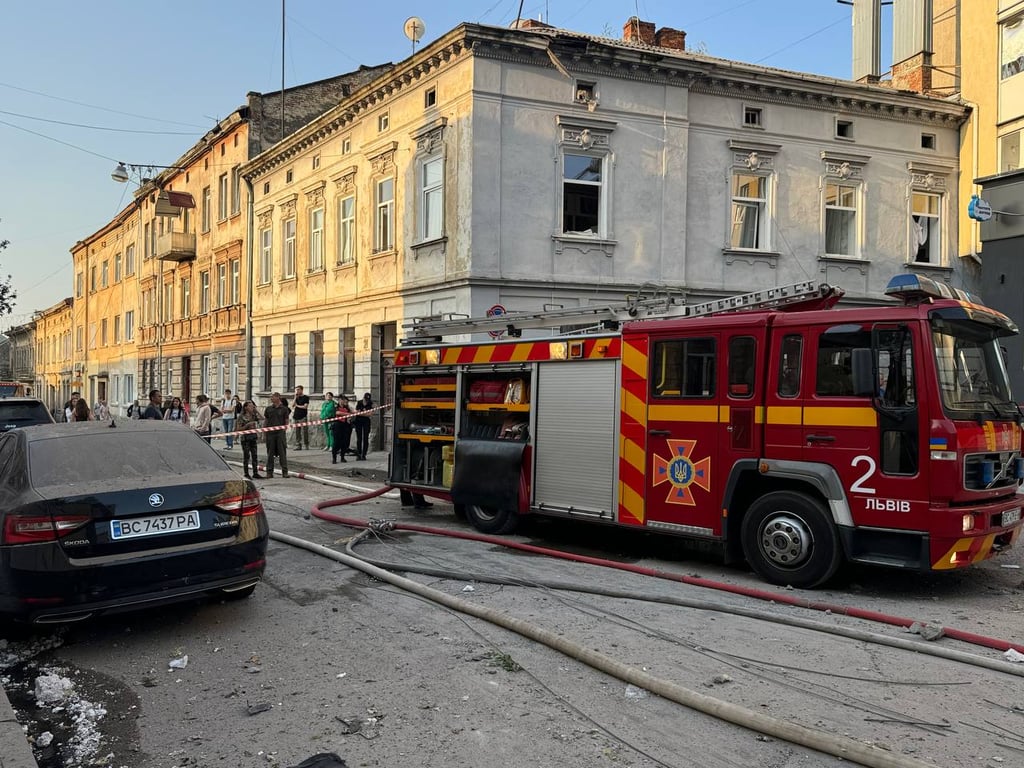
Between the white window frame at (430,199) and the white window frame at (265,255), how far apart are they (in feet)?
34.6

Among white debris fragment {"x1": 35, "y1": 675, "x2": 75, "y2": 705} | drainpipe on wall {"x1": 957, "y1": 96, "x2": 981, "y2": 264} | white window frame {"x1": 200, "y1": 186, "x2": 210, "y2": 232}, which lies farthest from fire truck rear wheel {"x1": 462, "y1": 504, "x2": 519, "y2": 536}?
white window frame {"x1": 200, "y1": 186, "x2": 210, "y2": 232}

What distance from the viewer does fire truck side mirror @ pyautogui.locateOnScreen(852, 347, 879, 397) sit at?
668 cm

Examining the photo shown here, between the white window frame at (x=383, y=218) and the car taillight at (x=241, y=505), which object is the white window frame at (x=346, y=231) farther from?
the car taillight at (x=241, y=505)

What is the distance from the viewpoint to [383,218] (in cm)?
2228

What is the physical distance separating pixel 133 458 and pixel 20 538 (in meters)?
1.02

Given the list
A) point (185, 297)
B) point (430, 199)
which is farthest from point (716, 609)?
point (185, 297)

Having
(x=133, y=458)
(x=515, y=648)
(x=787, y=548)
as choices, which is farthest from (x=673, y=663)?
(x=133, y=458)

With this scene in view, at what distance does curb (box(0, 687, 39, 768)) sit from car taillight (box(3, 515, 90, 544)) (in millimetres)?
1113

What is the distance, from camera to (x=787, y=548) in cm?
714

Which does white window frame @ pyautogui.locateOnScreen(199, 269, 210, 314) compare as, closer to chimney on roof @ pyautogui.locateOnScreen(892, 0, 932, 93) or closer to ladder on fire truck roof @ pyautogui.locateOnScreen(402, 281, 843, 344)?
ladder on fire truck roof @ pyautogui.locateOnScreen(402, 281, 843, 344)

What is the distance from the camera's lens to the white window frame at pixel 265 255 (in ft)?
95.1

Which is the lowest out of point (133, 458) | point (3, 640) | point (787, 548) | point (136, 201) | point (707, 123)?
point (3, 640)

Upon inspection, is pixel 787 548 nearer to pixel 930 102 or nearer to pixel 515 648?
pixel 515 648

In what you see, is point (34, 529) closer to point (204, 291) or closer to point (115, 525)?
point (115, 525)
